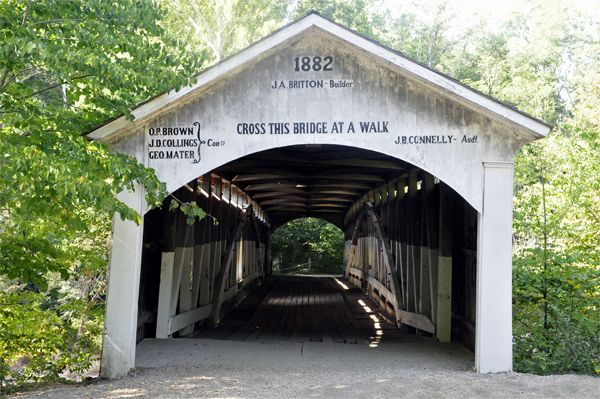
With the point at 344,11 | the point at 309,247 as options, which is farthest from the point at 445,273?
the point at 309,247

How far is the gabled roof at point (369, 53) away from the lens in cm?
558

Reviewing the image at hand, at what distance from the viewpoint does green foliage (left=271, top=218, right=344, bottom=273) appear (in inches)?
1272

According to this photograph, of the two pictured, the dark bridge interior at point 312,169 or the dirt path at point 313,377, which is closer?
the dirt path at point 313,377

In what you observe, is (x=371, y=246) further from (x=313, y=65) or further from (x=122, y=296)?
(x=122, y=296)

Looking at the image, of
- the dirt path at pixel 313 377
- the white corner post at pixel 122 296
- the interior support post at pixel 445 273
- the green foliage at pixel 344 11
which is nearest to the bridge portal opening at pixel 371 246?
the interior support post at pixel 445 273

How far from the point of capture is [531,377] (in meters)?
5.46

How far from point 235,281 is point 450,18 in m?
26.0

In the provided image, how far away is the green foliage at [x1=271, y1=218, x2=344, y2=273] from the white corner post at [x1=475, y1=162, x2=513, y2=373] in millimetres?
26496

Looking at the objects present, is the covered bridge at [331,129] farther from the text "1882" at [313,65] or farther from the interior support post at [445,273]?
the interior support post at [445,273]

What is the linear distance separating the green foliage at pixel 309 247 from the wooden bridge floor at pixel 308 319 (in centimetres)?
1535

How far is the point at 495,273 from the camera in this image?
5746 mm

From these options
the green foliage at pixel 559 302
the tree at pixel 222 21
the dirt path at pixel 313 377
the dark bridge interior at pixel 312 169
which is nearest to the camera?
the dirt path at pixel 313 377

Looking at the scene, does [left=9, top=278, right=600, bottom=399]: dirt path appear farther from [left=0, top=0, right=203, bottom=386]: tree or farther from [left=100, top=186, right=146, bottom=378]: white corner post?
[left=0, top=0, right=203, bottom=386]: tree

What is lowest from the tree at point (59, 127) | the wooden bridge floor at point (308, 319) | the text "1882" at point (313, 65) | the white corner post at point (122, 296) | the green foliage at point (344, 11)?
the wooden bridge floor at point (308, 319)
